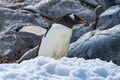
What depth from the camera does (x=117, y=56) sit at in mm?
6477

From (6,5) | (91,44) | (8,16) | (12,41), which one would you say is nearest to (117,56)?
(91,44)

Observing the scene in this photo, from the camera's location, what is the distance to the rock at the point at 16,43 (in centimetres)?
968

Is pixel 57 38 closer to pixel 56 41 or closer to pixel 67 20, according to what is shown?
pixel 56 41

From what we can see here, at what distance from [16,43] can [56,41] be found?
9.97 ft

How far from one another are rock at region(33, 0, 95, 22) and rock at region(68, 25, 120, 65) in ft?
16.4

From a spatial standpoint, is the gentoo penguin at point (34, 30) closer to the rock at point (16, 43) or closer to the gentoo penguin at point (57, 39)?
the rock at point (16, 43)

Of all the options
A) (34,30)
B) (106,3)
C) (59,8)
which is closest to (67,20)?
(106,3)

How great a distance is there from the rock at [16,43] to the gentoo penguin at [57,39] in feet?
7.85

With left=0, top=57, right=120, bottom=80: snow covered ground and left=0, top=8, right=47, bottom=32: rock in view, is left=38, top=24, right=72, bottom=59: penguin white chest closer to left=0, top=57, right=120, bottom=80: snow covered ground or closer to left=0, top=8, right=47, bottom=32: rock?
left=0, top=57, right=120, bottom=80: snow covered ground

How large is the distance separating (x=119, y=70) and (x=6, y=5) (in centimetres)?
884

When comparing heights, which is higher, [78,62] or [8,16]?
[78,62]

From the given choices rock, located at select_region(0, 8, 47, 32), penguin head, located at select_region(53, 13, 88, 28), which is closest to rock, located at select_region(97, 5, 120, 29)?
penguin head, located at select_region(53, 13, 88, 28)

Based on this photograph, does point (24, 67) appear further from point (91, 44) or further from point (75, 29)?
point (75, 29)

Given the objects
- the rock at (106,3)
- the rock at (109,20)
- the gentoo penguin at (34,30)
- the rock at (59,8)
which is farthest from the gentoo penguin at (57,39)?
the rock at (59,8)
